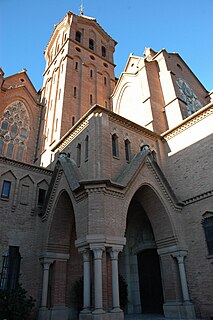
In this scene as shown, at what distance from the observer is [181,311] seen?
455 inches

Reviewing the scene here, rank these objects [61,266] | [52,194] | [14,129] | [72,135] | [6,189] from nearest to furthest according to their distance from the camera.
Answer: [61,266] < [52,194] < [6,189] < [72,135] < [14,129]

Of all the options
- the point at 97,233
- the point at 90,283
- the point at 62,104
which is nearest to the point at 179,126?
the point at 97,233

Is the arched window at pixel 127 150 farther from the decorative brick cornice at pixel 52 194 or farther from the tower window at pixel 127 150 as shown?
the decorative brick cornice at pixel 52 194

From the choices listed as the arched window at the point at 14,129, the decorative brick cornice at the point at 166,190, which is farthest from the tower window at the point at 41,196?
the arched window at the point at 14,129

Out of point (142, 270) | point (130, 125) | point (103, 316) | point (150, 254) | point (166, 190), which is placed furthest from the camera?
point (130, 125)

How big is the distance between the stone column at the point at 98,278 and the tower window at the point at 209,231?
539 cm

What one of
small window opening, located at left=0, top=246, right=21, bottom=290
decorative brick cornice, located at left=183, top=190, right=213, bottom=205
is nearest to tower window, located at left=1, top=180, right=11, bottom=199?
small window opening, located at left=0, top=246, right=21, bottom=290

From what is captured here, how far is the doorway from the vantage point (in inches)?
568

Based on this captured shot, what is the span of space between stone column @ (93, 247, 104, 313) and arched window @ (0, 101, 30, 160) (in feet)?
52.9

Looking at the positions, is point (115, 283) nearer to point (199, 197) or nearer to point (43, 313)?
point (43, 313)

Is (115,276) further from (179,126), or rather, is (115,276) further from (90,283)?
(179,126)

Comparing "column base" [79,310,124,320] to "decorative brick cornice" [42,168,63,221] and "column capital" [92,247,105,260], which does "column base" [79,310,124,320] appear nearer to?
"column capital" [92,247,105,260]

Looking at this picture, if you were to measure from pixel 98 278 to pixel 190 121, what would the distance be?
10008 mm

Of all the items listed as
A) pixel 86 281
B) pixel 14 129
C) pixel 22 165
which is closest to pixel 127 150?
pixel 22 165
